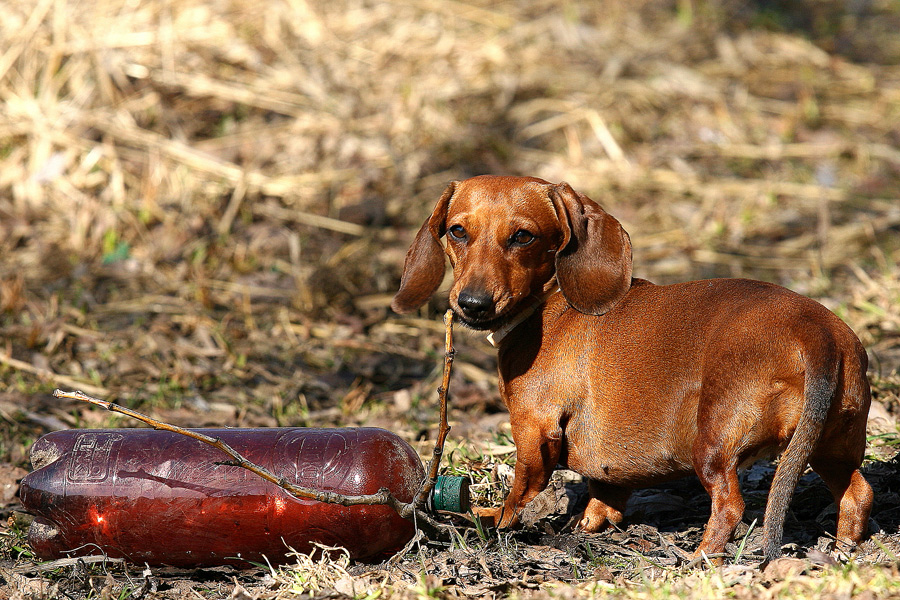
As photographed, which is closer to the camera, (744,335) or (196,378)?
(744,335)

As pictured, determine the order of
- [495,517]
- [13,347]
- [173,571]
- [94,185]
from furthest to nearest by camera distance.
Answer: [94,185] → [13,347] → [495,517] → [173,571]

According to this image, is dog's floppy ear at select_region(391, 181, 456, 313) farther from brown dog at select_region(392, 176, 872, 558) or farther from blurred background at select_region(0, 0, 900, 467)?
blurred background at select_region(0, 0, 900, 467)

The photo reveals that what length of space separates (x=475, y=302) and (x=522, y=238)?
0.35 meters

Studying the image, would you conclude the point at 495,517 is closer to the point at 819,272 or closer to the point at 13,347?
the point at 13,347

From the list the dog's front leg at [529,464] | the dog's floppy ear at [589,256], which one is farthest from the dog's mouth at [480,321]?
the dog's front leg at [529,464]

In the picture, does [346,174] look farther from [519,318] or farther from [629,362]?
[629,362]

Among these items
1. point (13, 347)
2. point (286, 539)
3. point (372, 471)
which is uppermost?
point (372, 471)

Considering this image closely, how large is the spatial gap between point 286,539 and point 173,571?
1.34ft

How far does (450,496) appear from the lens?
9.89 ft

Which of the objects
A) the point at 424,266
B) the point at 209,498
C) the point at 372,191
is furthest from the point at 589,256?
the point at 372,191

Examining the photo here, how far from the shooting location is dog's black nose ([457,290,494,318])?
2951 mm

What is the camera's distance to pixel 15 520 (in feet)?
11.2

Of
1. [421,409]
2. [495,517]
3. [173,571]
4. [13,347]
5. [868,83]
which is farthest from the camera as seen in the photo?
[868,83]

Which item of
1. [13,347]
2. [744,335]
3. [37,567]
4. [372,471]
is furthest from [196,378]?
[744,335]
